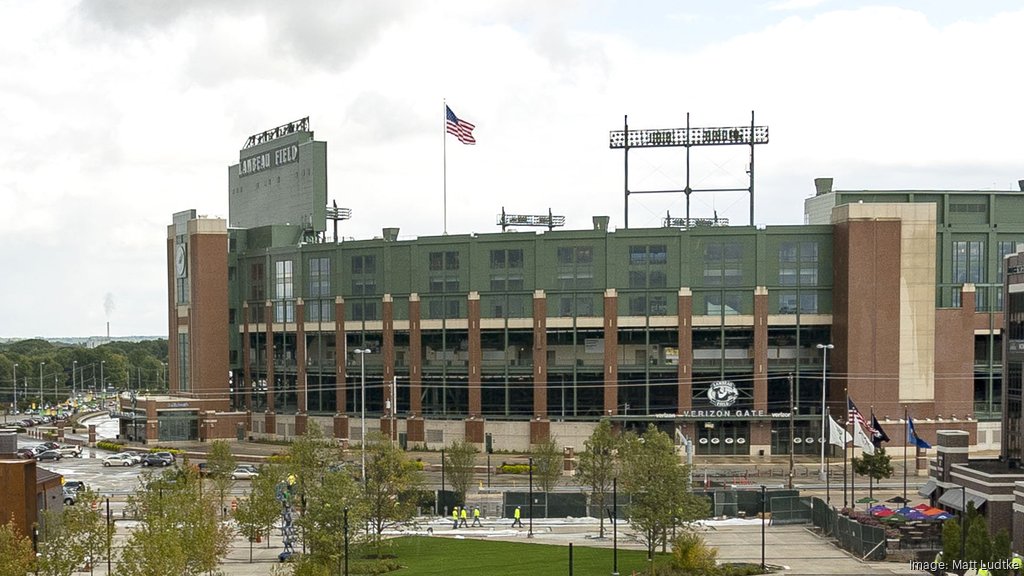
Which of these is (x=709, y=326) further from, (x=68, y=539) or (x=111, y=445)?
(x=68, y=539)

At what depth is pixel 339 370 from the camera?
12606 centimetres

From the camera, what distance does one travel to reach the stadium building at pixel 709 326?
109 m

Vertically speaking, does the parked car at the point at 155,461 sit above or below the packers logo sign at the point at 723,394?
below

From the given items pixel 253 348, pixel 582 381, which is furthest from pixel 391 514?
pixel 253 348

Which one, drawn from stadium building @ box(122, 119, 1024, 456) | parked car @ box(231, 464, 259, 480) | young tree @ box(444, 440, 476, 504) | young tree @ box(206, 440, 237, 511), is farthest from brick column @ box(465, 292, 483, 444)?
young tree @ box(206, 440, 237, 511)

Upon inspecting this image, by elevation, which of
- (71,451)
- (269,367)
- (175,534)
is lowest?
(71,451)

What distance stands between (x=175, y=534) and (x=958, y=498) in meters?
45.2

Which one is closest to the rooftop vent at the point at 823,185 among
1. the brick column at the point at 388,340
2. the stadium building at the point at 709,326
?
the stadium building at the point at 709,326

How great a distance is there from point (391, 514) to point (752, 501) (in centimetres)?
2662

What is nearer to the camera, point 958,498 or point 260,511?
point 260,511

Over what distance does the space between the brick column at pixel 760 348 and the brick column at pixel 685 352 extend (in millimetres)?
6287

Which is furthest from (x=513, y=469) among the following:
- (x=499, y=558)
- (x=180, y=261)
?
(x=180, y=261)

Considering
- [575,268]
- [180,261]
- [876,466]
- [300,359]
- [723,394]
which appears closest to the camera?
[876,466]

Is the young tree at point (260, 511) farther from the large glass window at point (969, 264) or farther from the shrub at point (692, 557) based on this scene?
the large glass window at point (969, 264)
